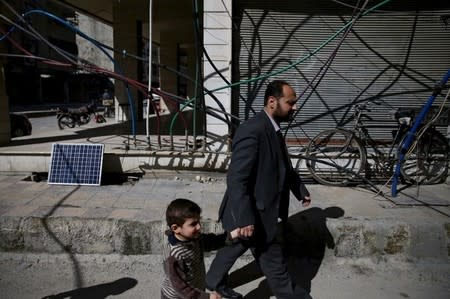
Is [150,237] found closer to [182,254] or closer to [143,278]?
[143,278]

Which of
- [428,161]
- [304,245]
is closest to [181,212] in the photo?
[304,245]

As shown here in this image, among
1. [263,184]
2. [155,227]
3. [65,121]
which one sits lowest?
[155,227]

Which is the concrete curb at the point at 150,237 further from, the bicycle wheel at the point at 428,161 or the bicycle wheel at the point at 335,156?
the bicycle wheel at the point at 428,161

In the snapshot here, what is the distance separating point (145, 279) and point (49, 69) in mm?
35908

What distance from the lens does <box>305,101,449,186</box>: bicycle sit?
5.50 metres

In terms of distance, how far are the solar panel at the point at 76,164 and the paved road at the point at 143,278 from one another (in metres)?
1.52

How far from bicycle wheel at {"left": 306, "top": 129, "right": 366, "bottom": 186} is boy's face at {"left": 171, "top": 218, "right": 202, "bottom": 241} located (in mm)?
3363

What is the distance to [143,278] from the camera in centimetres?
355

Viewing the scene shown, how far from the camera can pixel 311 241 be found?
13.2 feet

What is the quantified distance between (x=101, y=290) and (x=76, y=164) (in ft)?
8.25

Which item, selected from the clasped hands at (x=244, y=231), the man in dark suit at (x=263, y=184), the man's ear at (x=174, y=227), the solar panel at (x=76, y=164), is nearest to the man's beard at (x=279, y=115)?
the man in dark suit at (x=263, y=184)

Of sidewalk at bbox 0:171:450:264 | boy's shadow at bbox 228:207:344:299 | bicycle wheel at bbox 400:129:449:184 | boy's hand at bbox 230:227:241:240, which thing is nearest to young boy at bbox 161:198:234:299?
boy's hand at bbox 230:227:241:240

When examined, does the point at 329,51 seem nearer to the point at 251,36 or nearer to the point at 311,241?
the point at 251,36

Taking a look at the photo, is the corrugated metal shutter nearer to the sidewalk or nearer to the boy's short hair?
the sidewalk
